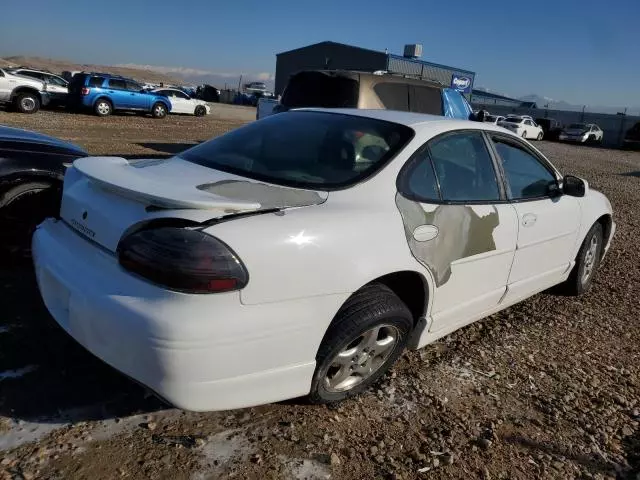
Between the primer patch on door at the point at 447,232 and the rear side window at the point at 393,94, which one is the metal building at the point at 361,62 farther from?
the primer patch on door at the point at 447,232

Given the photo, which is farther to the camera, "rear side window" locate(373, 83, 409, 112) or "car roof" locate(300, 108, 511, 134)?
"rear side window" locate(373, 83, 409, 112)

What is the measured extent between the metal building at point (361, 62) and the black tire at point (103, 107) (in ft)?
44.0

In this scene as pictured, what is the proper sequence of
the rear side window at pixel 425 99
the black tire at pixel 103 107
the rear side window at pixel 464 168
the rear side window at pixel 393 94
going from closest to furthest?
the rear side window at pixel 464 168, the rear side window at pixel 393 94, the rear side window at pixel 425 99, the black tire at pixel 103 107

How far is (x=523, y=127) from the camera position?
30.9 meters

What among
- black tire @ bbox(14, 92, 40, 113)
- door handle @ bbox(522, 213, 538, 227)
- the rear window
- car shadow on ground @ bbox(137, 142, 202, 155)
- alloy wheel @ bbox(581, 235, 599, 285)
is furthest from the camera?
black tire @ bbox(14, 92, 40, 113)

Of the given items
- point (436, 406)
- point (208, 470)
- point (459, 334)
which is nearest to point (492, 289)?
point (459, 334)

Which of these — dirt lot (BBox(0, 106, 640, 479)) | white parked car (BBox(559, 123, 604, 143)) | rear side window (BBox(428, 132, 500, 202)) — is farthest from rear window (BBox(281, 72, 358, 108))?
white parked car (BBox(559, 123, 604, 143))

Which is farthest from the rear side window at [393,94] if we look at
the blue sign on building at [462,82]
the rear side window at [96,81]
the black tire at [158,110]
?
the blue sign on building at [462,82]

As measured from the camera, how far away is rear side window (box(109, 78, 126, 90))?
21328 mm

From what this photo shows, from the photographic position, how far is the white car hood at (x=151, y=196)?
2.25 metres

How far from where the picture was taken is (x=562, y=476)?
250 centimetres

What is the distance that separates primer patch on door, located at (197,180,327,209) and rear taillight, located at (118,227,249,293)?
31 centimetres

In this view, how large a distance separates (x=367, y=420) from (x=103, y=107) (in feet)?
68.3

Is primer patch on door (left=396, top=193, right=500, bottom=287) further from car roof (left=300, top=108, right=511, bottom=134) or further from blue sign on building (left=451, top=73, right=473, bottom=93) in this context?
blue sign on building (left=451, top=73, right=473, bottom=93)
